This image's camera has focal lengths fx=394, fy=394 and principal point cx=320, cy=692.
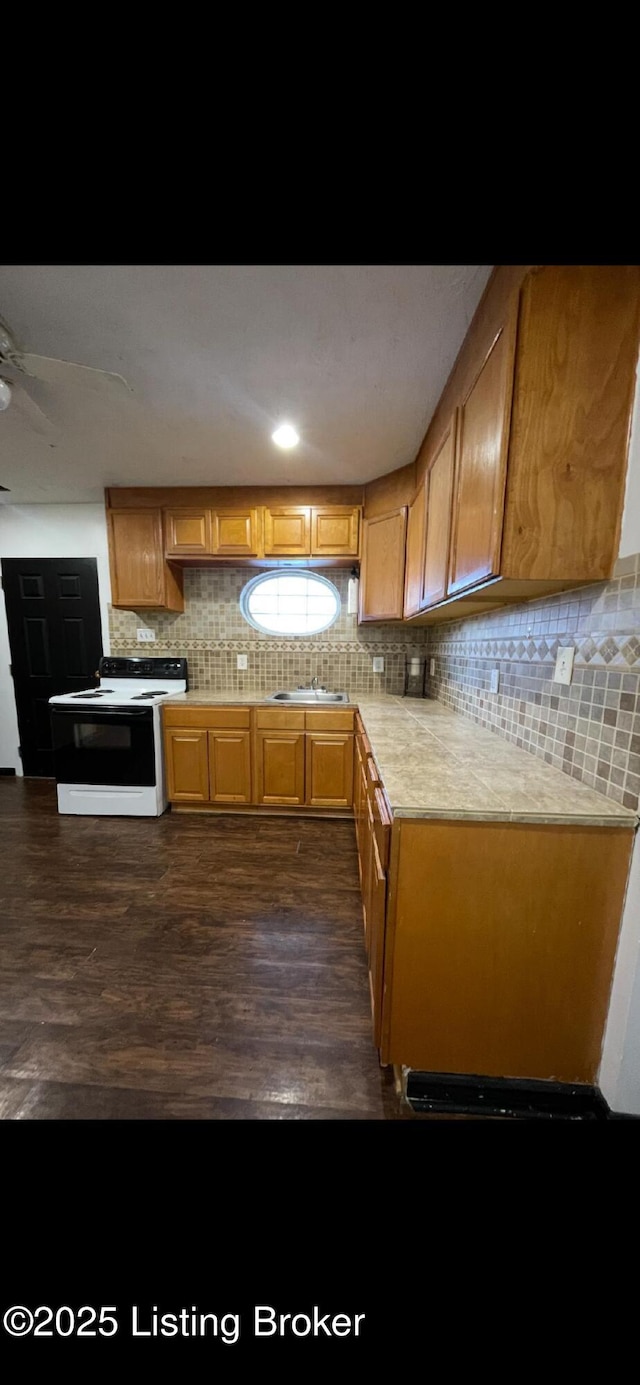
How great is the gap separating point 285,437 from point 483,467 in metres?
1.30

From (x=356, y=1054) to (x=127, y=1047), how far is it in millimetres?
700

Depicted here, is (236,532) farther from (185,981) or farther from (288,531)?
(185,981)

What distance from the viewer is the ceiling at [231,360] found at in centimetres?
113

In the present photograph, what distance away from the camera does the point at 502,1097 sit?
1060 mm

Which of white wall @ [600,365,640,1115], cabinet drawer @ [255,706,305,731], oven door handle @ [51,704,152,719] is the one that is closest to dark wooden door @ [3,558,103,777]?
oven door handle @ [51,704,152,719]

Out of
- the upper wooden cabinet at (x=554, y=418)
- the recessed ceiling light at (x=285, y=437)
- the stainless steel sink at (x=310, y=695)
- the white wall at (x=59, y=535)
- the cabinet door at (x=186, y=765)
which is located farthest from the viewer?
the white wall at (x=59, y=535)

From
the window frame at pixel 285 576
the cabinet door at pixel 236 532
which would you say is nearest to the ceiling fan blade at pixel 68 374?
the cabinet door at pixel 236 532

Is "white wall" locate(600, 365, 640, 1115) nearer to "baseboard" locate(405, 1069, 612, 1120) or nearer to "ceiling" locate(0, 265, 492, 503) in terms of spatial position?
"baseboard" locate(405, 1069, 612, 1120)

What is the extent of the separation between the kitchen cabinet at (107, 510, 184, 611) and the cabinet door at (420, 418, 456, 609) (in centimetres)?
192

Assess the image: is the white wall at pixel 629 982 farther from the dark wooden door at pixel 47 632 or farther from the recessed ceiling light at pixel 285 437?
the dark wooden door at pixel 47 632
